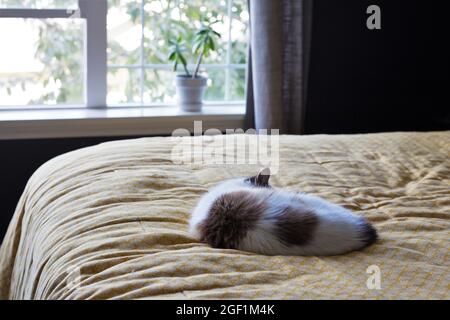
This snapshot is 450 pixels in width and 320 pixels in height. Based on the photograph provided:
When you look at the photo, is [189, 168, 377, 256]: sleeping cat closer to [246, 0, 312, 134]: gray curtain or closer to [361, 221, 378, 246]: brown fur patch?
[361, 221, 378, 246]: brown fur patch

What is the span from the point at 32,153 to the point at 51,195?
1269 millimetres

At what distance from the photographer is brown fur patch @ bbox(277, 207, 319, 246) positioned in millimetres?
1326

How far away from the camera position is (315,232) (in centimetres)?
135

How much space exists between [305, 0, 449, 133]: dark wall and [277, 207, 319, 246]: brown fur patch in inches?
80.1

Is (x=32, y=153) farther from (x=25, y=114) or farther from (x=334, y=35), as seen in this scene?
(x=334, y=35)

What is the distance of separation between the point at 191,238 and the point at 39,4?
78.0 inches

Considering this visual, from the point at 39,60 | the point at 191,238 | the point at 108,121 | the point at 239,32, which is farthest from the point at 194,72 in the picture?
the point at 191,238

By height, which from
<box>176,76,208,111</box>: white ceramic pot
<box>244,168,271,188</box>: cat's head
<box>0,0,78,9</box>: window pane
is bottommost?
<box>244,168,271,188</box>: cat's head

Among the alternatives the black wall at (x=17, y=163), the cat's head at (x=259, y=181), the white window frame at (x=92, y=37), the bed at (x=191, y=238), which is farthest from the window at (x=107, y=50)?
the cat's head at (x=259, y=181)

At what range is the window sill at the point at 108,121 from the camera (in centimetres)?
291

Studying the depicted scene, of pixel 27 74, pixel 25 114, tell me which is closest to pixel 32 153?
pixel 25 114

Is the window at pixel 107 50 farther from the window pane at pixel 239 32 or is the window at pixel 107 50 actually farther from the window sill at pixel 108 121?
the window sill at pixel 108 121

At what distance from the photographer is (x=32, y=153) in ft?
9.70

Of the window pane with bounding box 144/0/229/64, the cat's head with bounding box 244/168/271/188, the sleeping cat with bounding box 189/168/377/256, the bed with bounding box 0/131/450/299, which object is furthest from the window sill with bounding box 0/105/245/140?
the sleeping cat with bounding box 189/168/377/256
